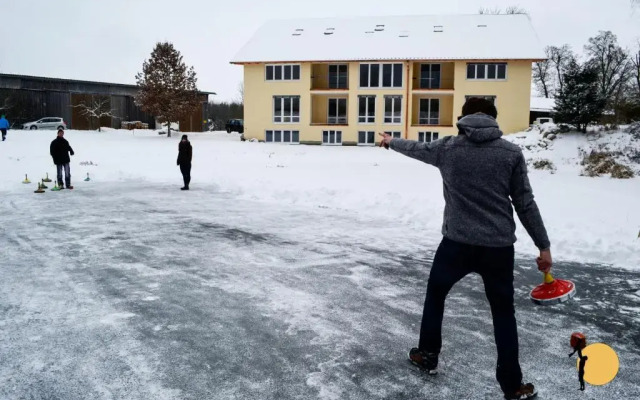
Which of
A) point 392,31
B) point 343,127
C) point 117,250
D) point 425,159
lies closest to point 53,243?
point 117,250

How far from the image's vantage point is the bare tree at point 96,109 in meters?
45.5

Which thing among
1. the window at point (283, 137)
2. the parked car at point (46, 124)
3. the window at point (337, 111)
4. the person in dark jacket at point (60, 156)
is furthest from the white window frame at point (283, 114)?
the person in dark jacket at point (60, 156)

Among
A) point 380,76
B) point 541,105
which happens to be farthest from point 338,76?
point 541,105

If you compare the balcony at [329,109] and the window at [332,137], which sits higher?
the balcony at [329,109]

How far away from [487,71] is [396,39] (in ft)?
24.0

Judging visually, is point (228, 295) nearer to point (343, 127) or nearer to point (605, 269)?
point (605, 269)

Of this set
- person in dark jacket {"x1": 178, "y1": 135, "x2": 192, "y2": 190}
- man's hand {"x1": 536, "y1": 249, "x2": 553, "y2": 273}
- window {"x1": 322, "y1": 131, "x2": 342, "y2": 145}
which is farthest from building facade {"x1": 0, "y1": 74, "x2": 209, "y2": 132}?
man's hand {"x1": 536, "y1": 249, "x2": 553, "y2": 273}

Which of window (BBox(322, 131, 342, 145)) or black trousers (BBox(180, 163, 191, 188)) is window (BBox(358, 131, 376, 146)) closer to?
window (BBox(322, 131, 342, 145))

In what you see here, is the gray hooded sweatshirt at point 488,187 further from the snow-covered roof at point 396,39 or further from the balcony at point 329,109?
the balcony at point 329,109

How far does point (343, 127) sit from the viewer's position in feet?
132

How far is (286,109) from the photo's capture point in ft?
136

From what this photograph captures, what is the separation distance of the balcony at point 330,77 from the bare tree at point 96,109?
17.9 m

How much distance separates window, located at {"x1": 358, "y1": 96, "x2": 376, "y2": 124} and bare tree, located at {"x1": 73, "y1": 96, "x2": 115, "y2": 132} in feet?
70.0

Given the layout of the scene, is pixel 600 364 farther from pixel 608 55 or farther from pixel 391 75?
pixel 608 55
